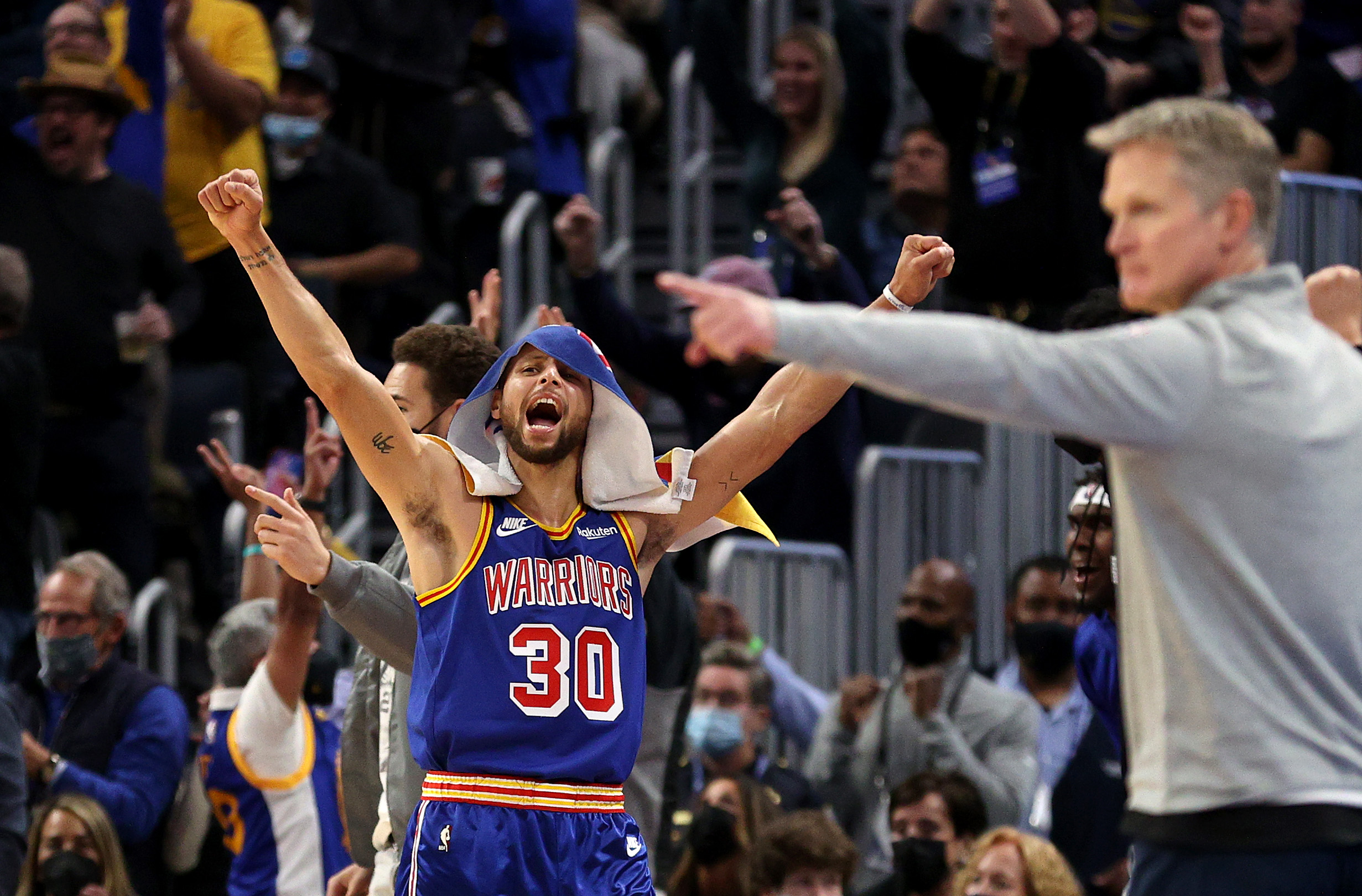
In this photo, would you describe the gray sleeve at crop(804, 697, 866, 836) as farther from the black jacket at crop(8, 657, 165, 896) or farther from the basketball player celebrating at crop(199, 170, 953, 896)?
the basketball player celebrating at crop(199, 170, 953, 896)

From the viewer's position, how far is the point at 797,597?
8.52 m

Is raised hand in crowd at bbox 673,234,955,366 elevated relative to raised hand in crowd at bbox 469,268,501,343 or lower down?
lower down

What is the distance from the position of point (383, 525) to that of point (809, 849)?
381cm

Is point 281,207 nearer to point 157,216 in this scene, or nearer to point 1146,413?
point 157,216

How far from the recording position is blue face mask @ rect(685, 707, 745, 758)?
296 inches

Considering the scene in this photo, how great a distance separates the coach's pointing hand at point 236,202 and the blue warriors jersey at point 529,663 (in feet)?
2.70

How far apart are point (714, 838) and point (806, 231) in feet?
7.52

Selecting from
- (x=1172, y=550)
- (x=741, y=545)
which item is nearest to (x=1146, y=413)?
(x=1172, y=550)

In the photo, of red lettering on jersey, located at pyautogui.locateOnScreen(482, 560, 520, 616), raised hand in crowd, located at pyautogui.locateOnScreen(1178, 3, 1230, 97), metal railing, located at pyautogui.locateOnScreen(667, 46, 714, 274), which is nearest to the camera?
red lettering on jersey, located at pyautogui.locateOnScreen(482, 560, 520, 616)

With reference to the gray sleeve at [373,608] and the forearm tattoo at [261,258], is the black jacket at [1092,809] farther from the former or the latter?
the forearm tattoo at [261,258]

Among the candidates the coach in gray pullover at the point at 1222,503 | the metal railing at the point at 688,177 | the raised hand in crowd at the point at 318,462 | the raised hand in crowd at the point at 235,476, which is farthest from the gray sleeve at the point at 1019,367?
the metal railing at the point at 688,177

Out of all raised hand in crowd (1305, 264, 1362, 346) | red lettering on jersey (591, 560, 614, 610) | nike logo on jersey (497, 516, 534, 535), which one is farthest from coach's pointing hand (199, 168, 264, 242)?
raised hand in crowd (1305, 264, 1362, 346)

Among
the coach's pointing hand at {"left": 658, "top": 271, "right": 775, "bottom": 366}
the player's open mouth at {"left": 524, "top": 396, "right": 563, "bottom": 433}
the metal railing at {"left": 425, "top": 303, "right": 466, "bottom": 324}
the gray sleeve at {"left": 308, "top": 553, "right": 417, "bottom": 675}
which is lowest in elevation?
the gray sleeve at {"left": 308, "top": 553, "right": 417, "bottom": 675}

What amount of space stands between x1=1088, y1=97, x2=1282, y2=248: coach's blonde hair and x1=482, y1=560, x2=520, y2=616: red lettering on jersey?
1853 millimetres
